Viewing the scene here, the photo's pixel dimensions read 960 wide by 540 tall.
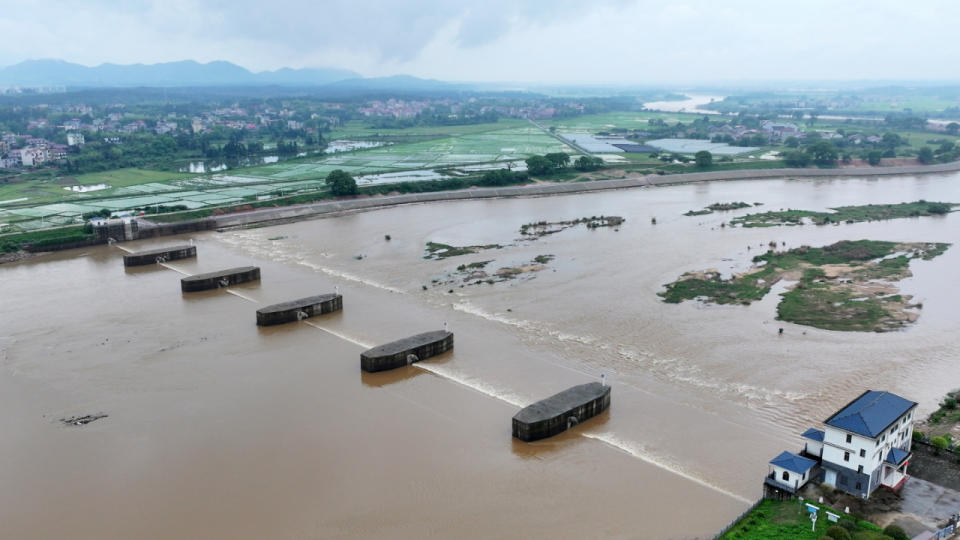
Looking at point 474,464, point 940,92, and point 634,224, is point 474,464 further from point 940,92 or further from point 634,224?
point 940,92

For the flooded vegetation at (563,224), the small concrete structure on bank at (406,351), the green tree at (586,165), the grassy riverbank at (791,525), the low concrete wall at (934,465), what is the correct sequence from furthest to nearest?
the green tree at (586,165), the flooded vegetation at (563,224), the small concrete structure on bank at (406,351), the low concrete wall at (934,465), the grassy riverbank at (791,525)

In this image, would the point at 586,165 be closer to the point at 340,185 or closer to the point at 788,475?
the point at 340,185

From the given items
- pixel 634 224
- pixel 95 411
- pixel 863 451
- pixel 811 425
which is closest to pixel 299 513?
pixel 95 411

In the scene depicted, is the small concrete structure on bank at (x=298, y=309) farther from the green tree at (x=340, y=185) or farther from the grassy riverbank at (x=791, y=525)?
the green tree at (x=340, y=185)

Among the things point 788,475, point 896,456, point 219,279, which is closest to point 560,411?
point 788,475

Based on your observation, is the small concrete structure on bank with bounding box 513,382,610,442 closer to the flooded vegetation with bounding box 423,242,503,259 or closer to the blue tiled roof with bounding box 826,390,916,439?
the blue tiled roof with bounding box 826,390,916,439

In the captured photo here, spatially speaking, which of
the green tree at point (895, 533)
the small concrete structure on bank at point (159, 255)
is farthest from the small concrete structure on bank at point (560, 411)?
the small concrete structure on bank at point (159, 255)

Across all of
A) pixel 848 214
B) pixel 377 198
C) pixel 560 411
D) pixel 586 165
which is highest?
pixel 586 165
